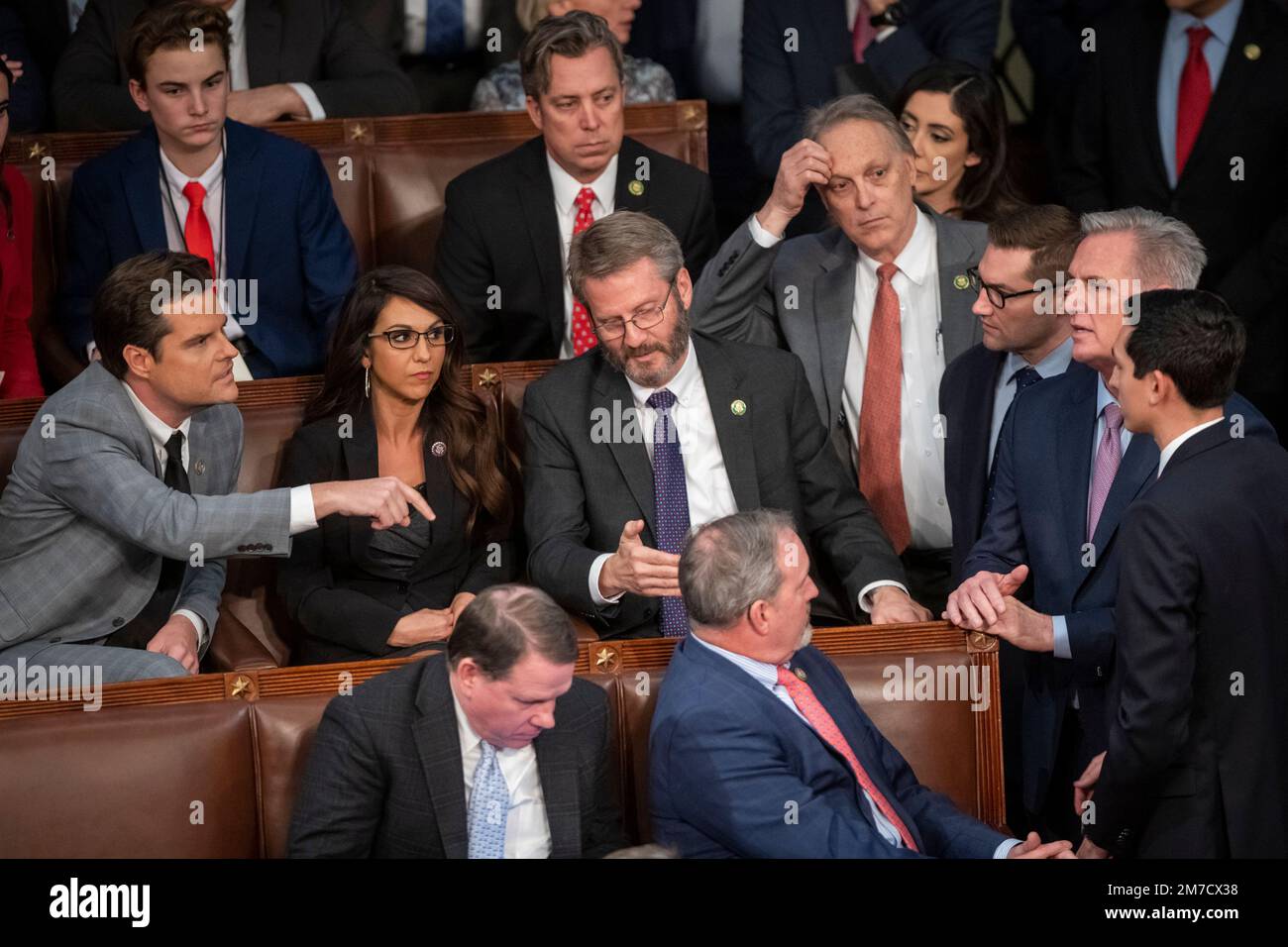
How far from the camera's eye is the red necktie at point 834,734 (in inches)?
101

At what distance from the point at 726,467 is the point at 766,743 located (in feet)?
2.67

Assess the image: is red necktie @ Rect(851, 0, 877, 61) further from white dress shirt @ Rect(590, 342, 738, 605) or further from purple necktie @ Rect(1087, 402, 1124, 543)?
purple necktie @ Rect(1087, 402, 1124, 543)

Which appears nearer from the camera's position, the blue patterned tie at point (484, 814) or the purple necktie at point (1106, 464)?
the blue patterned tie at point (484, 814)

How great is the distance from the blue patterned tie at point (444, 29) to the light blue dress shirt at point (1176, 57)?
177 cm

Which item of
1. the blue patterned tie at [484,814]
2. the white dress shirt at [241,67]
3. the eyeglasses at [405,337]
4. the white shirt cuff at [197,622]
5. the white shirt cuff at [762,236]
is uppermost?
the white dress shirt at [241,67]

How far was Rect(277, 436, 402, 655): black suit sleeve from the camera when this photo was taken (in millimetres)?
3090

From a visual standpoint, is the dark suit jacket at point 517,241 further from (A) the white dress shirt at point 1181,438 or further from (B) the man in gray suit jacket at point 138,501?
(A) the white dress shirt at point 1181,438

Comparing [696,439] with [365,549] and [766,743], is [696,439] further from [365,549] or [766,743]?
[766,743]

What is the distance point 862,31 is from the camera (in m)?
4.48

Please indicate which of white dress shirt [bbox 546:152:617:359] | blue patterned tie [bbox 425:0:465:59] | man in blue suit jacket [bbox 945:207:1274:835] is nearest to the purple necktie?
man in blue suit jacket [bbox 945:207:1274:835]

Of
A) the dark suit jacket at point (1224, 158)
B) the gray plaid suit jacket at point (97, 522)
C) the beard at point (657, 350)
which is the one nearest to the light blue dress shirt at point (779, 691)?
the beard at point (657, 350)

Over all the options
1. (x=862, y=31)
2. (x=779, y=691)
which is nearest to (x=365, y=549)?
(x=779, y=691)

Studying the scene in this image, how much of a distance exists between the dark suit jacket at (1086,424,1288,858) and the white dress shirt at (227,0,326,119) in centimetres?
249

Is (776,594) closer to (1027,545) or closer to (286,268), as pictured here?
(1027,545)
